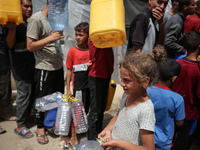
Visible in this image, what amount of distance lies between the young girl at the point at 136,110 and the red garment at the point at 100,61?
98 centimetres

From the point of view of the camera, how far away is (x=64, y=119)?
2.36 metres

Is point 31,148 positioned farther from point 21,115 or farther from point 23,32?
point 23,32

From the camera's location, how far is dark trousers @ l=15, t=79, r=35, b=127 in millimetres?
2617

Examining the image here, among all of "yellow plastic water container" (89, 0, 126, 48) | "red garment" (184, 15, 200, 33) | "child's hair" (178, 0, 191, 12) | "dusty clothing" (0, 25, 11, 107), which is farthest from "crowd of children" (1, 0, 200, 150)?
"red garment" (184, 15, 200, 33)

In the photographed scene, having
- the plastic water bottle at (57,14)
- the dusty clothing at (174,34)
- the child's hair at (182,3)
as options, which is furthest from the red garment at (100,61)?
the child's hair at (182,3)

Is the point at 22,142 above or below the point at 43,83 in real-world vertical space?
below

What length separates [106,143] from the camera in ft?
3.90

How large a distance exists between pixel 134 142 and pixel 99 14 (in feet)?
3.94

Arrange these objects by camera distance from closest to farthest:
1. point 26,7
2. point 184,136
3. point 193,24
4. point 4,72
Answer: point 184,136
point 26,7
point 4,72
point 193,24

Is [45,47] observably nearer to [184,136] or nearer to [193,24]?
[184,136]

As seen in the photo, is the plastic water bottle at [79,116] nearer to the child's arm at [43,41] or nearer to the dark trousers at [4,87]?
the child's arm at [43,41]

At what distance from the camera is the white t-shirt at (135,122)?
112cm

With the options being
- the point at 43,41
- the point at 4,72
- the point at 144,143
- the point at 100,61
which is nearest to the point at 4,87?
the point at 4,72

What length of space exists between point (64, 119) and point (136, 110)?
146cm
